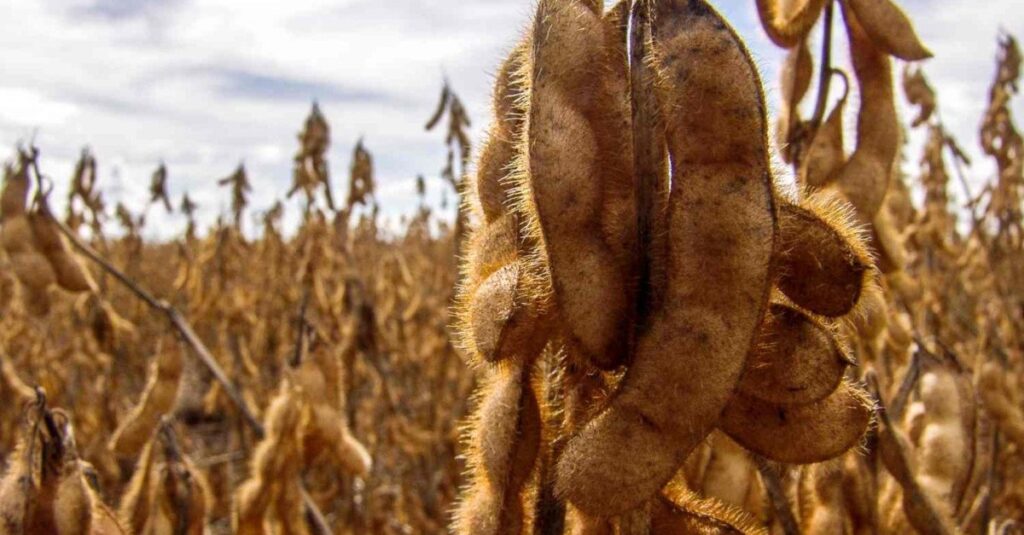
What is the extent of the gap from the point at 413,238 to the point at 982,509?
1283cm

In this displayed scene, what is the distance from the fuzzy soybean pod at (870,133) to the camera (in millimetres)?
1856

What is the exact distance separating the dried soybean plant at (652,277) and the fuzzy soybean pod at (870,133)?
83 centimetres

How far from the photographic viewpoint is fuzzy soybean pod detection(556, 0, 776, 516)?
2.88 feet

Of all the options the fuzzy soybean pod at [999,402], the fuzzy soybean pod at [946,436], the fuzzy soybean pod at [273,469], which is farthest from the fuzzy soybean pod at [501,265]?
the fuzzy soybean pod at [999,402]

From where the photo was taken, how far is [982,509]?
8.16 ft

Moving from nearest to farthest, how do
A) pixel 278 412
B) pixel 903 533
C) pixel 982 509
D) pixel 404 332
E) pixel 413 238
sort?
pixel 903 533
pixel 982 509
pixel 278 412
pixel 404 332
pixel 413 238

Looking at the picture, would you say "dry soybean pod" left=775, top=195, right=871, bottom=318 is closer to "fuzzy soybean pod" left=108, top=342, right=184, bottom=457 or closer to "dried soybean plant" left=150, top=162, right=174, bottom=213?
"fuzzy soybean pod" left=108, top=342, right=184, bottom=457

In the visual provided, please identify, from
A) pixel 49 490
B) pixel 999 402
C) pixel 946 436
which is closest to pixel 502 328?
pixel 49 490

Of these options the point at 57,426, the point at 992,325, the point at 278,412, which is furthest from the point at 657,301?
the point at 992,325

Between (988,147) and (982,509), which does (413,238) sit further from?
(982,509)

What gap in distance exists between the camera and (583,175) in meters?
0.95

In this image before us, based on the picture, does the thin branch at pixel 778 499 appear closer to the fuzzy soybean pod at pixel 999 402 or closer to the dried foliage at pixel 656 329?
the dried foliage at pixel 656 329

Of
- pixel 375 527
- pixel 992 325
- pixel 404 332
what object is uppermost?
pixel 992 325

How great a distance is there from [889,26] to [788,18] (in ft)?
0.76
